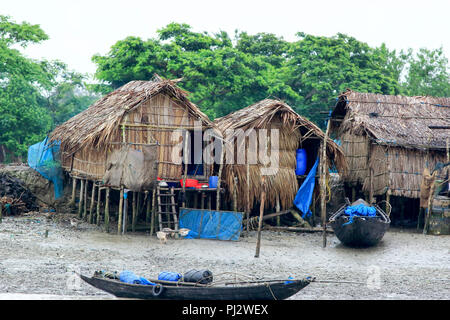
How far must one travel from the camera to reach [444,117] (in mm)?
20609

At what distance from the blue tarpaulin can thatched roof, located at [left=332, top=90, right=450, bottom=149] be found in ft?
7.84

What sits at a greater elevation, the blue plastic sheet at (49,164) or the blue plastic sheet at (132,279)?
the blue plastic sheet at (49,164)

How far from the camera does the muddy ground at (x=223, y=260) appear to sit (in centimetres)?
1091

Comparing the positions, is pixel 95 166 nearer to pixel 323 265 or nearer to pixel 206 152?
pixel 206 152

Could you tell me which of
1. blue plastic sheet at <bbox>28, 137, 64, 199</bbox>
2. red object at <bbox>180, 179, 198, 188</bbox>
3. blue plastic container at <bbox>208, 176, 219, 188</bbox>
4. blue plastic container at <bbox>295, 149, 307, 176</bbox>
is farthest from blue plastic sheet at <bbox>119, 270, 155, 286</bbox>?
blue plastic sheet at <bbox>28, 137, 64, 199</bbox>

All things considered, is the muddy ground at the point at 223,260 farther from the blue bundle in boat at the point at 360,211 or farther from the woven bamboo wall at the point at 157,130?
the woven bamboo wall at the point at 157,130

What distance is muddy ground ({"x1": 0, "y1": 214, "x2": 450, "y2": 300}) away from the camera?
35.8 feet

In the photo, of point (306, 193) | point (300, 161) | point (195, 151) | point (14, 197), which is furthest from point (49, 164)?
point (306, 193)

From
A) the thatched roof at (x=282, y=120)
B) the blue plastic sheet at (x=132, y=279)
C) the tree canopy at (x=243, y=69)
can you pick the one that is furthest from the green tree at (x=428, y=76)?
the blue plastic sheet at (x=132, y=279)

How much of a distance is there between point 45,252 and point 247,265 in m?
4.70

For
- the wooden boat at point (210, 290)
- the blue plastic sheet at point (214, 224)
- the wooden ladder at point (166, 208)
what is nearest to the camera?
the wooden boat at point (210, 290)

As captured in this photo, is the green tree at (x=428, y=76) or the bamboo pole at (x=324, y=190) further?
the green tree at (x=428, y=76)

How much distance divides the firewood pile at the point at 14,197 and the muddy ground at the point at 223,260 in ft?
3.35
